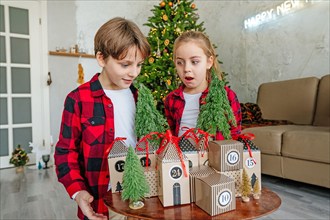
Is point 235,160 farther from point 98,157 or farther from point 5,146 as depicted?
point 5,146

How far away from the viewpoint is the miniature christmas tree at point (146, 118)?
28.6 inches

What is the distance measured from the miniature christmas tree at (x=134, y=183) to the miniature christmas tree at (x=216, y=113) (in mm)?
243

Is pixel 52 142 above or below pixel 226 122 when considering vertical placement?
below

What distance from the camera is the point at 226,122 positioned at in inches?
28.8

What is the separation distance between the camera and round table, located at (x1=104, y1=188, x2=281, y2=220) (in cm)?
52

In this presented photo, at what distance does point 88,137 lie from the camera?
2.68 feet

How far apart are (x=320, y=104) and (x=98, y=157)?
2.56 meters

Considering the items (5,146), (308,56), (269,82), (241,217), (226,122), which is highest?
(308,56)

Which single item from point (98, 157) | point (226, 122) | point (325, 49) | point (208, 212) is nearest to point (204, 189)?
point (208, 212)

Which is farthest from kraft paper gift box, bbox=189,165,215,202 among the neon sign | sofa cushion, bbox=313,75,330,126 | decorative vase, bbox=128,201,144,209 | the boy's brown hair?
the neon sign

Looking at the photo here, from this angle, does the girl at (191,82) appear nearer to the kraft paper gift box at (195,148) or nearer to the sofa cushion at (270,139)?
the kraft paper gift box at (195,148)

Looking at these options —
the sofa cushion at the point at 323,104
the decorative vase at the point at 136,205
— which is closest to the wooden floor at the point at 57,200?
the sofa cushion at the point at 323,104

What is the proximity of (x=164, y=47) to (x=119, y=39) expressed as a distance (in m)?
1.94

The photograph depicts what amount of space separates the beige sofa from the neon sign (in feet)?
2.86
